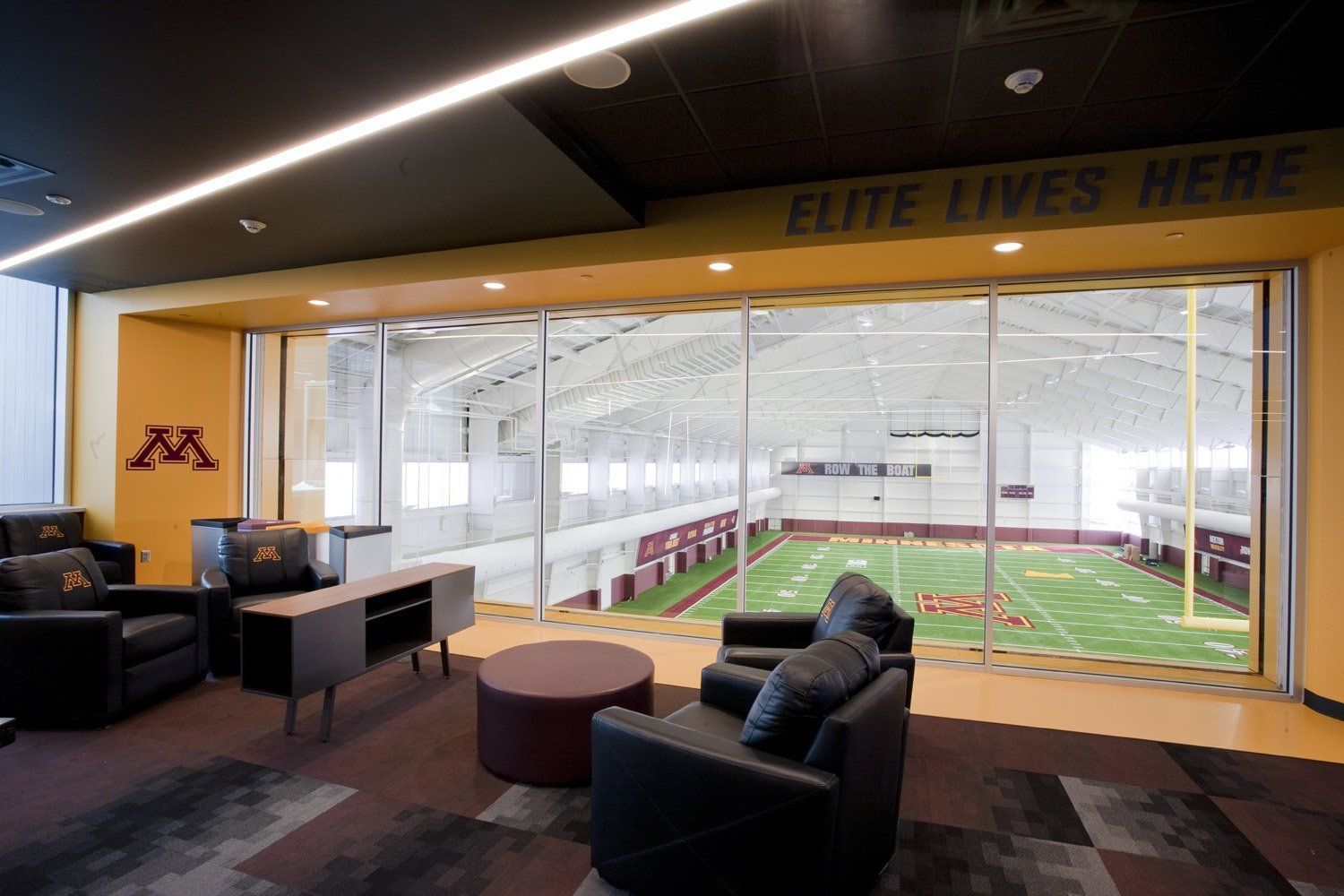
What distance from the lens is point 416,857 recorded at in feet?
6.95

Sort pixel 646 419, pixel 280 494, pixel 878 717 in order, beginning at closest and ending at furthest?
1. pixel 878 717
2. pixel 280 494
3. pixel 646 419

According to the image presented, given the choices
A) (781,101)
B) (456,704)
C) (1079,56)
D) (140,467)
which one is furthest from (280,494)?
(1079,56)

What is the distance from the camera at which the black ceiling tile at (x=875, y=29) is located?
2.14 metres

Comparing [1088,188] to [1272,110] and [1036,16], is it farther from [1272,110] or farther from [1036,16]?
[1036,16]

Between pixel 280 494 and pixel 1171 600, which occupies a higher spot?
pixel 280 494

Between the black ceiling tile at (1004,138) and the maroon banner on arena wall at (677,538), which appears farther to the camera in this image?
the maroon banner on arena wall at (677,538)

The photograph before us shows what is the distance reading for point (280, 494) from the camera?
21.4 ft

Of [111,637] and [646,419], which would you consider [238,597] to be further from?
[646,419]

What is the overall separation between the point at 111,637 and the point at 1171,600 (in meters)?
11.8

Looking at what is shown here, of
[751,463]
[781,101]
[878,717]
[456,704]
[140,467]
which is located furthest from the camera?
[140,467]

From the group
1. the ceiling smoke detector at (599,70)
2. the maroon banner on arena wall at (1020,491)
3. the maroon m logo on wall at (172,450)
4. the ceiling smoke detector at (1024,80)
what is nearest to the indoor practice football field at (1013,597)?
the maroon banner on arena wall at (1020,491)

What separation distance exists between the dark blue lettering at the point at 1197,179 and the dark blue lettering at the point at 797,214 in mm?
1839

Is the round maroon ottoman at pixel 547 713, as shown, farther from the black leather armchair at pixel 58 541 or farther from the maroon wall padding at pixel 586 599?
the maroon wall padding at pixel 586 599

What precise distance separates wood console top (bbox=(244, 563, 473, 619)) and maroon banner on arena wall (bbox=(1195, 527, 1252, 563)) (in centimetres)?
530
